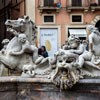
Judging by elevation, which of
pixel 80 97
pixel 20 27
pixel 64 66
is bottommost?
pixel 80 97

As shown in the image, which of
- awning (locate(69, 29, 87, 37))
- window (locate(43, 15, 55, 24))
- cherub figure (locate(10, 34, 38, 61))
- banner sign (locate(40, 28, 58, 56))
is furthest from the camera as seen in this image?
window (locate(43, 15, 55, 24))

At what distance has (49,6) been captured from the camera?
27531mm

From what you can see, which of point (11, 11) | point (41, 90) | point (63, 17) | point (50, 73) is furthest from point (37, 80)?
point (11, 11)

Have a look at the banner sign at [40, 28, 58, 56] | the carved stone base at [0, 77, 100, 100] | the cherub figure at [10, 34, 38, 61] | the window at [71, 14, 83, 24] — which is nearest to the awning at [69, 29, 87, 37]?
the window at [71, 14, 83, 24]

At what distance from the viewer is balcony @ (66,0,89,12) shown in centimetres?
2761

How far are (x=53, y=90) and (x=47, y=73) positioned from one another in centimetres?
42

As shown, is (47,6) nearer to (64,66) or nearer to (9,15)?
(9,15)

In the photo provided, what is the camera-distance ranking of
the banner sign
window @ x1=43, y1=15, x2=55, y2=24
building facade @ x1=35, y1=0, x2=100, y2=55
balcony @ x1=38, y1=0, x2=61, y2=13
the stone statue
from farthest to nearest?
1. window @ x1=43, y1=15, x2=55, y2=24
2. balcony @ x1=38, y1=0, x2=61, y2=13
3. building facade @ x1=35, y1=0, x2=100, y2=55
4. the banner sign
5. the stone statue

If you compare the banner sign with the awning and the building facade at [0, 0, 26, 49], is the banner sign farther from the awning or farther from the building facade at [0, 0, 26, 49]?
the building facade at [0, 0, 26, 49]

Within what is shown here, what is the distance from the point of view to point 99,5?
91.8ft

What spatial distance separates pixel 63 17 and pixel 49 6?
111cm

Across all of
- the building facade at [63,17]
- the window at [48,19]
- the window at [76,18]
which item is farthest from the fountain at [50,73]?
the window at [76,18]

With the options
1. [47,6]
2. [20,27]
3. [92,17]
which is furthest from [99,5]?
[20,27]

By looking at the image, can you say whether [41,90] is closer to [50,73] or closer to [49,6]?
[50,73]
